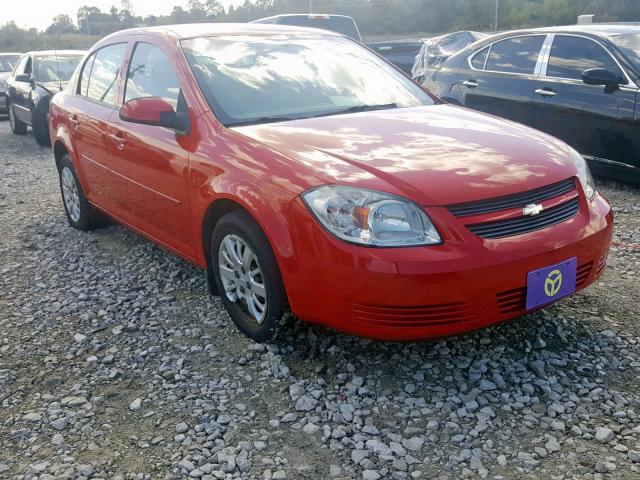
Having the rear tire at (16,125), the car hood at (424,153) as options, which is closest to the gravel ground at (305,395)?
the car hood at (424,153)

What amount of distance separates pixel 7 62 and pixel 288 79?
1587cm

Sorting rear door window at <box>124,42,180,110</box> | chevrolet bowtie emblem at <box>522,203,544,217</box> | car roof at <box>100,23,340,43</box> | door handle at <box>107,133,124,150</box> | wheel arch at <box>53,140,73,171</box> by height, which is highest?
car roof at <box>100,23,340,43</box>

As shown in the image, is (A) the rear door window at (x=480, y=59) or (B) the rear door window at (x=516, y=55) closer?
(B) the rear door window at (x=516, y=55)

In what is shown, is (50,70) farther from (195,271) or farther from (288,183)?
(288,183)

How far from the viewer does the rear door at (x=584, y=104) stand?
5719 mm

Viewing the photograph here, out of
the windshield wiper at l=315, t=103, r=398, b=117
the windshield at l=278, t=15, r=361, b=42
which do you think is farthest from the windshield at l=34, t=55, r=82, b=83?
the windshield wiper at l=315, t=103, r=398, b=117

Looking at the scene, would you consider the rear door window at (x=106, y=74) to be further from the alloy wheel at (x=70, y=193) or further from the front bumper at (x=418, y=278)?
the front bumper at (x=418, y=278)

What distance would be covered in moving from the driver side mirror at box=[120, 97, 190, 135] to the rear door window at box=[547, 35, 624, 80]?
13.4ft

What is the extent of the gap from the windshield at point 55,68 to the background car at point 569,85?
6781 millimetres

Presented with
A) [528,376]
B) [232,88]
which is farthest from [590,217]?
[232,88]

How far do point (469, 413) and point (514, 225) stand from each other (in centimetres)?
80

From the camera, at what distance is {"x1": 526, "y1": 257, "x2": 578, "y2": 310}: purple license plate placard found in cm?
285

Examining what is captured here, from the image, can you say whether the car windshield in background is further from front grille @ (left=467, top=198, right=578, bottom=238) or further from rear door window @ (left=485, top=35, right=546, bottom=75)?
front grille @ (left=467, top=198, right=578, bottom=238)

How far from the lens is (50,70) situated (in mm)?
11180
